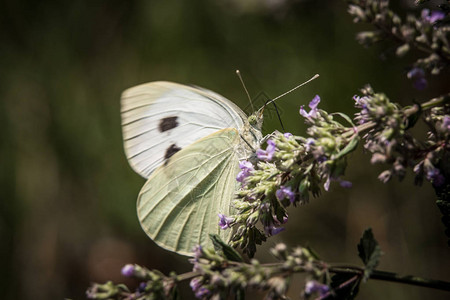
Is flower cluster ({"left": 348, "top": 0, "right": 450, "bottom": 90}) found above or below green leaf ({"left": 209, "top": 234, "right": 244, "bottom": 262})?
above

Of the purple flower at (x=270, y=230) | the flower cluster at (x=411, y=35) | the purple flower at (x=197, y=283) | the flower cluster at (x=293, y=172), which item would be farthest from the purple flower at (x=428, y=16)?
the purple flower at (x=197, y=283)

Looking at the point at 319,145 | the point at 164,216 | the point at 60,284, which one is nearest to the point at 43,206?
the point at 60,284

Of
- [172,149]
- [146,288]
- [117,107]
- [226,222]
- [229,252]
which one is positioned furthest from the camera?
[117,107]

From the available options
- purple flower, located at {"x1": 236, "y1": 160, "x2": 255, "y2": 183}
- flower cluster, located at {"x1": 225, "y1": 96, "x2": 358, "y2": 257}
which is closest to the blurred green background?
purple flower, located at {"x1": 236, "y1": 160, "x2": 255, "y2": 183}

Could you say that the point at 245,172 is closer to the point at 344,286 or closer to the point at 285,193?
the point at 285,193

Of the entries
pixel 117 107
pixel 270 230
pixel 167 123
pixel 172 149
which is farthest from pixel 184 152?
pixel 117 107

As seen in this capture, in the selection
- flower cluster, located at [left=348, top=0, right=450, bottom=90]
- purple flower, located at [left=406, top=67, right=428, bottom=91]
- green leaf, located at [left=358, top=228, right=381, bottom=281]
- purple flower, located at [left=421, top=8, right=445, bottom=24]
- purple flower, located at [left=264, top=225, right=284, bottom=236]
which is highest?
purple flower, located at [left=421, top=8, right=445, bottom=24]

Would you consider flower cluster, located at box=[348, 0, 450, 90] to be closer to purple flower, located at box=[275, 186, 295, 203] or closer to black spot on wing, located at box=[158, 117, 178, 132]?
purple flower, located at box=[275, 186, 295, 203]

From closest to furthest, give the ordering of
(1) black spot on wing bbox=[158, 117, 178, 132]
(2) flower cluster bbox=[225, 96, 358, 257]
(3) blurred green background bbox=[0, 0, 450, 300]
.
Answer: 1. (2) flower cluster bbox=[225, 96, 358, 257]
2. (1) black spot on wing bbox=[158, 117, 178, 132]
3. (3) blurred green background bbox=[0, 0, 450, 300]
